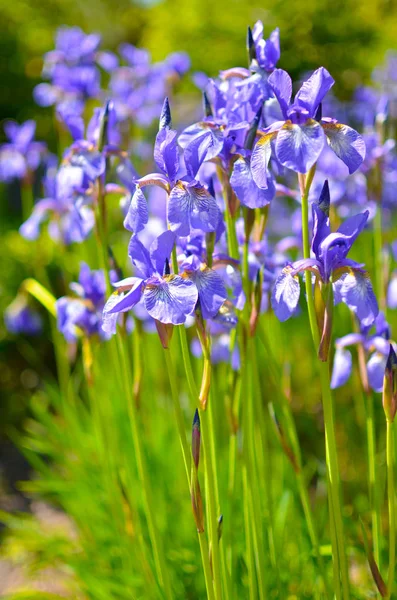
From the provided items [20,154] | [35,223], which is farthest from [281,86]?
[20,154]

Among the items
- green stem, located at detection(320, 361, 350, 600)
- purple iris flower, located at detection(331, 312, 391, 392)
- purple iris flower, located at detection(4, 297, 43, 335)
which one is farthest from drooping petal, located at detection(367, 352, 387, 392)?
purple iris flower, located at detection(4, 297, 43, 335)

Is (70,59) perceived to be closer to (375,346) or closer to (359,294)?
(375,346)

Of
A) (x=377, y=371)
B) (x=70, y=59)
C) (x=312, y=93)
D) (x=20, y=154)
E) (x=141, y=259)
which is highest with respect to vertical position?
(x=70, y=59)

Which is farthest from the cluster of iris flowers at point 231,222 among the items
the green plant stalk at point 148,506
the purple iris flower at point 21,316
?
the purple iris flower at point 21,316

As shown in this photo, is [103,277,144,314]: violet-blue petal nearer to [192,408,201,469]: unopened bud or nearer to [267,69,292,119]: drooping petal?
[192,408,201,469]: unopened bud

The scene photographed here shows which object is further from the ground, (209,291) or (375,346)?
(209,291)

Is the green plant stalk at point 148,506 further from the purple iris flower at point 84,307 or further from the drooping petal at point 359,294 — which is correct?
the drooping petal at point 359,294
